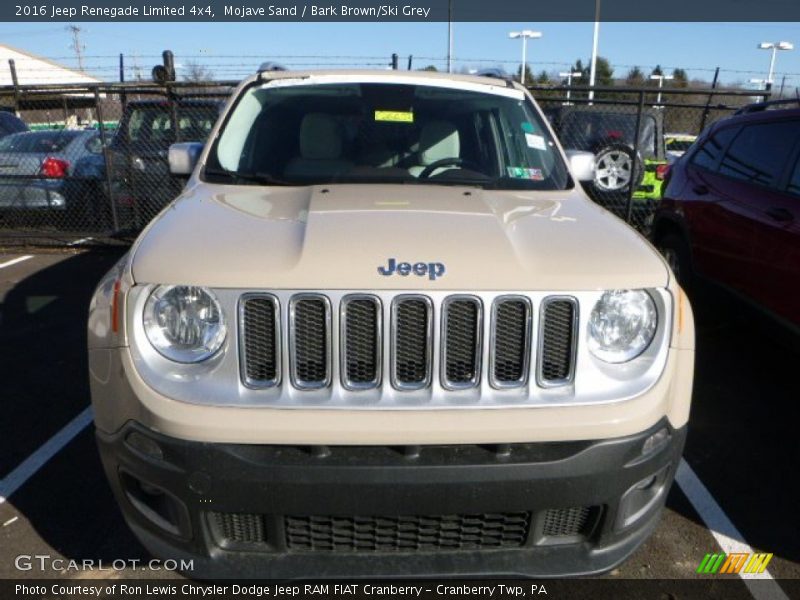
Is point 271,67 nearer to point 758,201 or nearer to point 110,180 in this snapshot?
point 758,201

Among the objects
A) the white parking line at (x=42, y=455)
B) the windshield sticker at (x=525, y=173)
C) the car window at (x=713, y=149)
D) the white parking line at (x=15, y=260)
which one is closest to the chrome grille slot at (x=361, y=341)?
the windshield sticker at (x=525, y=173)

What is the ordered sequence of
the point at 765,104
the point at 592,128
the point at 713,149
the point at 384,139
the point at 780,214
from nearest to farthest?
the point at 384,139
the point at 780,214
the point at 765,104
the point at 713,149
the point at 592,128

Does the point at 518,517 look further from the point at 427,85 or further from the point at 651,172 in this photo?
the point at 651,172

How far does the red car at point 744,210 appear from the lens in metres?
4.23

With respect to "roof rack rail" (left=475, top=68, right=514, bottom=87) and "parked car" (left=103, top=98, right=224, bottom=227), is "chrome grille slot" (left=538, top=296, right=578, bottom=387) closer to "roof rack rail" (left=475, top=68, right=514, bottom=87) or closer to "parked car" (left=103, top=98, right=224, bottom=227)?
"roof rack rail" (left=475, top=68, right=514, bottom=87)

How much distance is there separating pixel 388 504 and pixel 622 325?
3.11 ft

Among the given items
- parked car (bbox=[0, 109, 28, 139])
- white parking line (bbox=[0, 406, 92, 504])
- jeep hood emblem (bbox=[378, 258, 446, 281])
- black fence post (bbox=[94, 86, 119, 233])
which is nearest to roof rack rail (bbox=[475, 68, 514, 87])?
jeep hood emblem (bbox=[378, 258, 446, 281])

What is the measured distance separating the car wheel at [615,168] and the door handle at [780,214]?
4819 mm

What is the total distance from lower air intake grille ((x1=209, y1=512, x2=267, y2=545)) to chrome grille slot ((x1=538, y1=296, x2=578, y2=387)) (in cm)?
100

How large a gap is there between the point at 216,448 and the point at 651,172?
29.0 ft

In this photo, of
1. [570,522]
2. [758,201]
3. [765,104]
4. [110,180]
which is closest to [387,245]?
[570,522]

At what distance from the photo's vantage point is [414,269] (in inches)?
84.8

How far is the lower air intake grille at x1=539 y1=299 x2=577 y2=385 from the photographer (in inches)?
87.0

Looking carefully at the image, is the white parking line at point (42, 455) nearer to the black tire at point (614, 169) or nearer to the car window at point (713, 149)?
the car window at point (713, 149)
